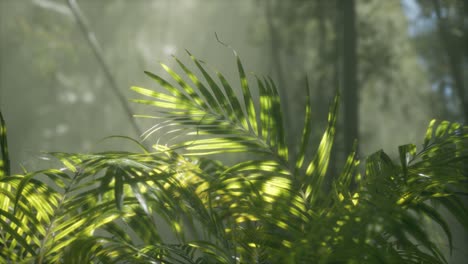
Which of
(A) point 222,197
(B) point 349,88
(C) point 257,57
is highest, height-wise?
(C) point 257,57

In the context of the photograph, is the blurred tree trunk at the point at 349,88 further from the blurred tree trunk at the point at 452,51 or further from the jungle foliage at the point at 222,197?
the blurred tree trunk at the point at 452,51

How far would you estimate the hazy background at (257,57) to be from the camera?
7023mm

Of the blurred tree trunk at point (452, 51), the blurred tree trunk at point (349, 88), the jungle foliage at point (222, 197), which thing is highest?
the blurred tree trunk at point (452, 51)

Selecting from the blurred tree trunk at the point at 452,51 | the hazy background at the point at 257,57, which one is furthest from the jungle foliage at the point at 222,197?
the blurred tree trunk at the point at 452,51

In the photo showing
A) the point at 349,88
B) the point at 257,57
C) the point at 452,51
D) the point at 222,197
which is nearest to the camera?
the point at 222,197

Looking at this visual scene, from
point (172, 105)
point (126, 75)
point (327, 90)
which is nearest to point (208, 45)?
point (126, 75)

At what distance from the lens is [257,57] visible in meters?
9.47

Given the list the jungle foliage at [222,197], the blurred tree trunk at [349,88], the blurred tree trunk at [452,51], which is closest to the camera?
the jungle foliage at [222,197]

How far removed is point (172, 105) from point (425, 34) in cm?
832

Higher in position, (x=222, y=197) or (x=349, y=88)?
(x=349, y=88)

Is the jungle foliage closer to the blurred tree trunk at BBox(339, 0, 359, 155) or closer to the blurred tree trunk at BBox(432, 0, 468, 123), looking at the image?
the blurred tree trunk at BBox(339, 0, 359, 155)

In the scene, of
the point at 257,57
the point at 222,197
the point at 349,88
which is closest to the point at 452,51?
the point at 257,57

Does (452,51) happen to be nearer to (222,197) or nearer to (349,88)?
(349,88)

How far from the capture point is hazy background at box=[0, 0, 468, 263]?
7.02m
